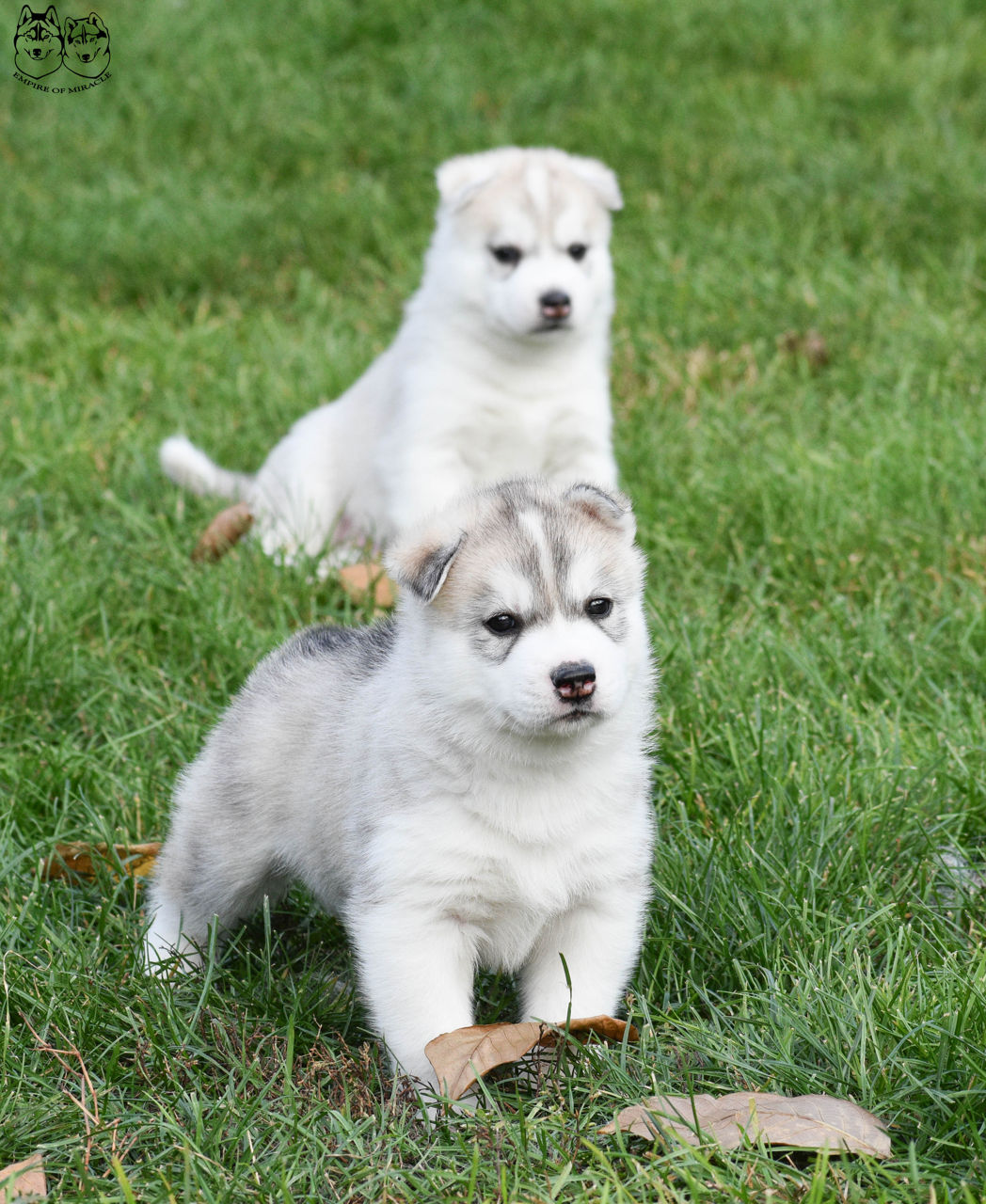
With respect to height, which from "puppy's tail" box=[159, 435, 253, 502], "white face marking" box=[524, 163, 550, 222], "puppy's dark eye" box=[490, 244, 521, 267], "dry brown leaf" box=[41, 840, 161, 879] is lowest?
"dry brown leaf" box=[41, 840, 161, 879]

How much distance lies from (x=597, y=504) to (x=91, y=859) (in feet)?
5.11

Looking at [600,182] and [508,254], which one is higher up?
[600,182]

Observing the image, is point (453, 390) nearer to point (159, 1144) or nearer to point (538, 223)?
point (538, 223)

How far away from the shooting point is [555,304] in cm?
531

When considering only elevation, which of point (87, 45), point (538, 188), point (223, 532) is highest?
point (87, 45)

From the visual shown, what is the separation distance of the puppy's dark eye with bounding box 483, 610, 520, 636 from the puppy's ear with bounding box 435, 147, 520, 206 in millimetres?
3124

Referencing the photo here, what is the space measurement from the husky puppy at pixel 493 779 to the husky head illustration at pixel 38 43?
319 inches

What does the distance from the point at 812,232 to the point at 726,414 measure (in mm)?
1972

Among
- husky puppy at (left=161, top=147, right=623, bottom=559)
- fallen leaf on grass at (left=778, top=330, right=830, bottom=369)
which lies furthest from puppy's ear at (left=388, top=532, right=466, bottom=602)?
fallen leaf on grass at (left=778, top=330, right=830, bottom=369)

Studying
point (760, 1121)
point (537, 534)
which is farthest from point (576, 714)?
point (760, 1121)

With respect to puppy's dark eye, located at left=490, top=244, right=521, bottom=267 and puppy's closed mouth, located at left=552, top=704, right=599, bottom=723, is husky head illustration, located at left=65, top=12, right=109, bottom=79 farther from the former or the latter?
puppy's closed mouth, located at left=552, top=704, right=599, bottom=723

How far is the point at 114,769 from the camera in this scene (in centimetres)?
395

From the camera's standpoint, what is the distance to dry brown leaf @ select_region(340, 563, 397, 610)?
15.8ft

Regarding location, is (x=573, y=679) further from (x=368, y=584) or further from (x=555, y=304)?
(x=555, y=304)
